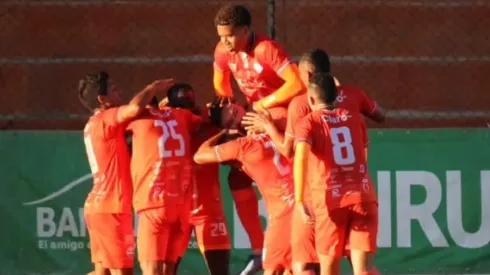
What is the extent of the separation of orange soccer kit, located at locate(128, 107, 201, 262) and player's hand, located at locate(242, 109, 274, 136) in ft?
1.95

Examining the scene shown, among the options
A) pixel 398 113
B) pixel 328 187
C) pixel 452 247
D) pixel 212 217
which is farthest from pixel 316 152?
pixel 398 113

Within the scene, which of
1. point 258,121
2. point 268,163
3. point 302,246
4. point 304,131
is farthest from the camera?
point 268,163

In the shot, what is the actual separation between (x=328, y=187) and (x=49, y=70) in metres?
6.81

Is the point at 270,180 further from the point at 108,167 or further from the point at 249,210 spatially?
the point at 108,167

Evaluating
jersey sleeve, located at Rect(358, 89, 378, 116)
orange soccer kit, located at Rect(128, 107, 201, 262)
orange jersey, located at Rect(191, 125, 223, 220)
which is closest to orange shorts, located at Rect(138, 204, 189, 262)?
orange soccer kit, located at Rect(128, 107, 201, 262)

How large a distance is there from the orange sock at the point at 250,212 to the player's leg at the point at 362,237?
1.92m

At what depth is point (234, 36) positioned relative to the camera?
33.0 feet

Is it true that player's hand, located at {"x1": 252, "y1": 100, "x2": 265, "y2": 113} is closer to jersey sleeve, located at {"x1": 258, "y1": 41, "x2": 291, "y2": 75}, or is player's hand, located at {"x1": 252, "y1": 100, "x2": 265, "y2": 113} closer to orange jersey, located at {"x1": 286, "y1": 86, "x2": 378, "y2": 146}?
jersey sleeve, located at {"x1": 258, "y1": 41, "x2": 291, "y2": 75}

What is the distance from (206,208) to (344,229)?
69.7 inches

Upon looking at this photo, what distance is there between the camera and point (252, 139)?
10.2m

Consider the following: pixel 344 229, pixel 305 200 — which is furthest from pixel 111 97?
pixel 344 229

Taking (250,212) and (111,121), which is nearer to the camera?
(111,121)

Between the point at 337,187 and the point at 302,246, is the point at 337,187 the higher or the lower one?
the higher one

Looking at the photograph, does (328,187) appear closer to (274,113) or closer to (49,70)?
(274,113)
